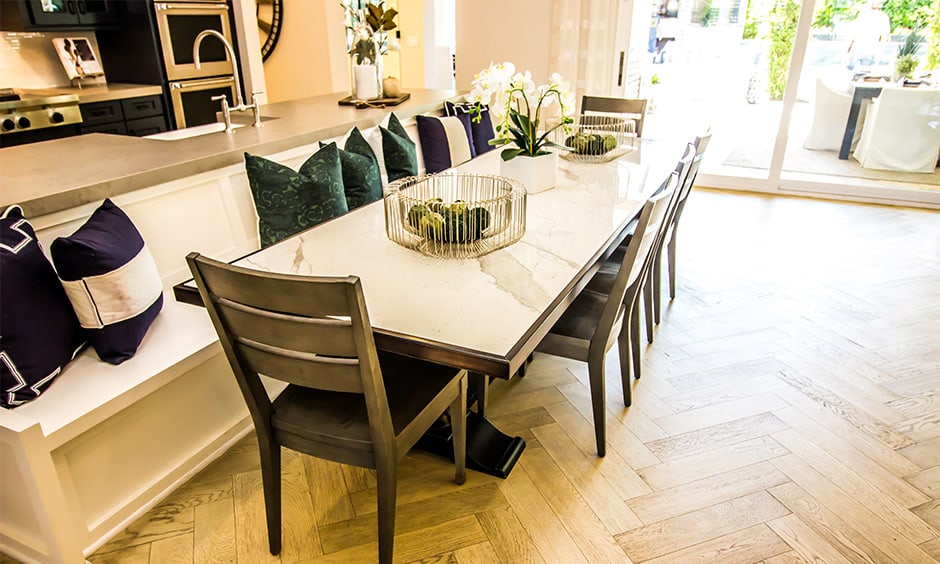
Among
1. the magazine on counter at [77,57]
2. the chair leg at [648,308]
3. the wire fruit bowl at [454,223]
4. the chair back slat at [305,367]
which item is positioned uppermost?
the magazine on counter at [77,57]

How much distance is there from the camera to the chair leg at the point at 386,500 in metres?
1.47

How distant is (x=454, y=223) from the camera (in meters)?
1.76

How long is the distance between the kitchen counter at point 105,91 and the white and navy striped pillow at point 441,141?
2.19 metres

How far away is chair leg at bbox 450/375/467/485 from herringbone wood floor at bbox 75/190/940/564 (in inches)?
2.3

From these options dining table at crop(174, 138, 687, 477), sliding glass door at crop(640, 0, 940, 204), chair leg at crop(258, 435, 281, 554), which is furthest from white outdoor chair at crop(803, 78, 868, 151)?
chair leg at crop(258, 435, 281, 554)

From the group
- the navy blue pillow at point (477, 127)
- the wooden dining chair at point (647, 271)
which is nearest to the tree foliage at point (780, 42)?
the navy blue pillow at point (477, 127)

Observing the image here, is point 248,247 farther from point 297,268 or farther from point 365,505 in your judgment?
point 365,505

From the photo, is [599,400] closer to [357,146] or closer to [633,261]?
[633,261]

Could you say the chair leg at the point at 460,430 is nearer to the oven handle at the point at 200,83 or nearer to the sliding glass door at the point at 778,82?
the oven handle at the point at 200,83

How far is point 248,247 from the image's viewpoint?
8.41ft

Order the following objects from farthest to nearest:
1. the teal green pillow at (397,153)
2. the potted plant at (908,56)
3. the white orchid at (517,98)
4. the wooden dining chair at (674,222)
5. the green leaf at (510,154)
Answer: the potted plant at (908,56)
the teal green pillow at (397,153)
the wooden dining chair at (674,222)
the green leaf at (510,154)
the white orchid at (517,98)

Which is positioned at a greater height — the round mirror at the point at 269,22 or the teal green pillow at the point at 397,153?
the round mirror at the point at 269,22

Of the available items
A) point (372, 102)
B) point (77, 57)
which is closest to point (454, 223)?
point (372, 102)

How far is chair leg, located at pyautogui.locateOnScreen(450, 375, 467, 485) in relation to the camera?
1.82 m
